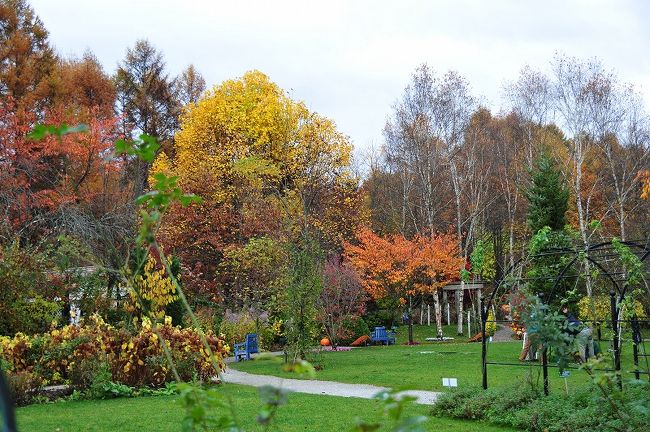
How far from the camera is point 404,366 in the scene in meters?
17.3

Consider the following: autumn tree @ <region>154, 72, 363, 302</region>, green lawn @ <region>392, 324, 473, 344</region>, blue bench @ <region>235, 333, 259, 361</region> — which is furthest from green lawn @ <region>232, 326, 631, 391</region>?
autumn tree @ <region>154, 72, 363, 302</region>

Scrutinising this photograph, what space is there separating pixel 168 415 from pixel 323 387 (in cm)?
446

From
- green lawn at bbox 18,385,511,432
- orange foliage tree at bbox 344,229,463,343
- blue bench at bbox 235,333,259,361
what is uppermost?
orange foliage tree at bbox 344,229,463,343

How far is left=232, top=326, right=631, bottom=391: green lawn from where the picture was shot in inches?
534

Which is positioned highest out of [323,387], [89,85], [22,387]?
[89,85]

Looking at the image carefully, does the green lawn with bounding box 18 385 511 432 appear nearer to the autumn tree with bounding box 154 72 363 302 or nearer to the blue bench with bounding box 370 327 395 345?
the blue bench with bounding box 370 327 395 345

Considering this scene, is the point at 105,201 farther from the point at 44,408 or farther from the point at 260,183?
the point at 44,408

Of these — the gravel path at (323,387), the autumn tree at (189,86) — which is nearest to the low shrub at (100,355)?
the gravel path at (323,387)

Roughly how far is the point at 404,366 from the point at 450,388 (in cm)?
754

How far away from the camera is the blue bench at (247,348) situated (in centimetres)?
2056

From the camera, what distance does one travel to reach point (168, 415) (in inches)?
377

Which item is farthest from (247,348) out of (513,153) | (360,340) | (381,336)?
(513,153)

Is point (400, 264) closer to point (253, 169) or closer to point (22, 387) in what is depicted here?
point (253, 169)

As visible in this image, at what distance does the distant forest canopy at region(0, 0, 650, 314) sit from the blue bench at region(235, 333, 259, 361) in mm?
2835
